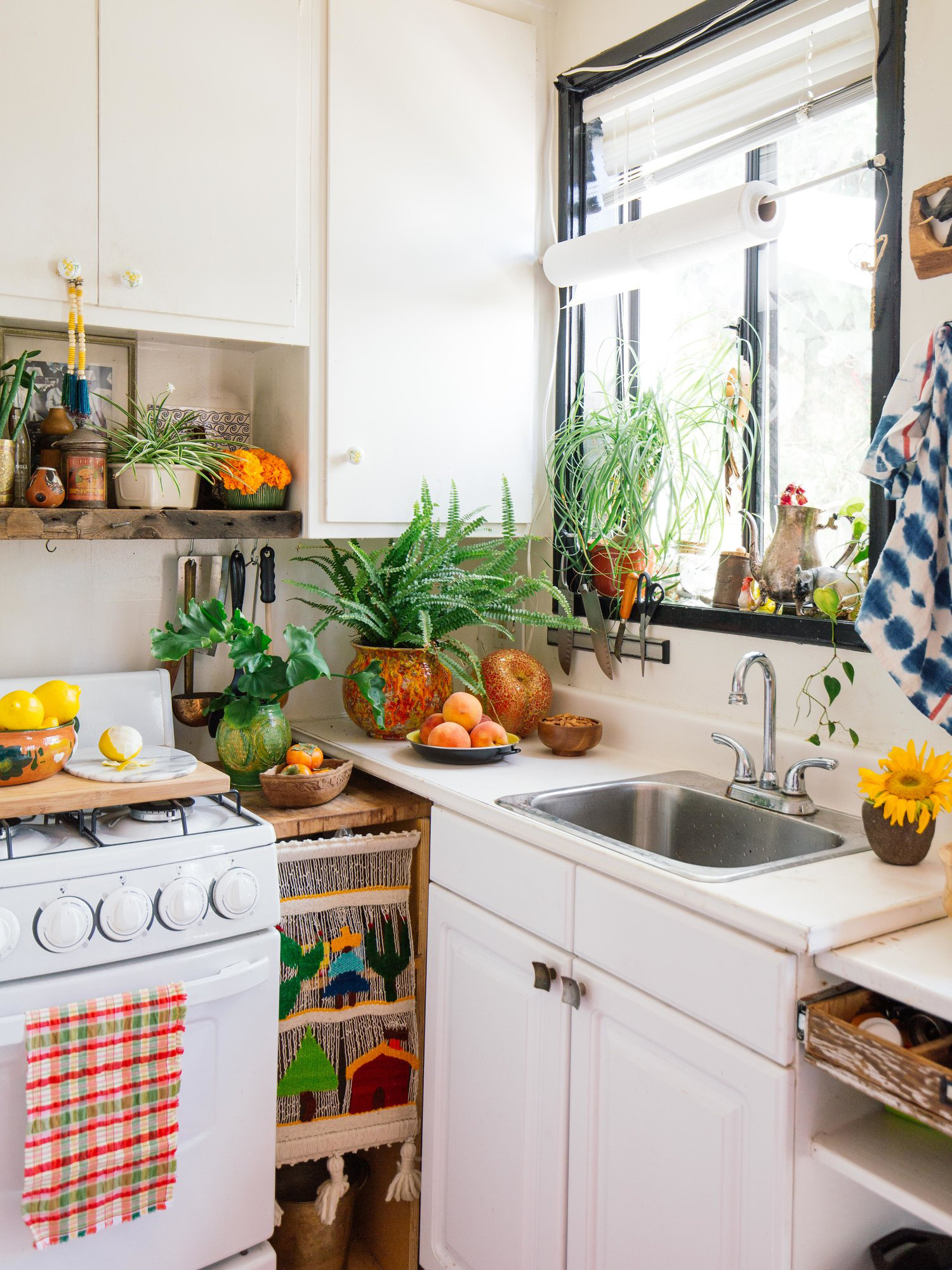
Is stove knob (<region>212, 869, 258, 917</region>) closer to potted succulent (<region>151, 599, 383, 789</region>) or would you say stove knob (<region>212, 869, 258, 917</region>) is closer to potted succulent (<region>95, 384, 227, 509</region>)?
potted succulent (<region>151, 599, 383, 789</region>)

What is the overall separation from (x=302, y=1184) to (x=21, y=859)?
958 millimetres

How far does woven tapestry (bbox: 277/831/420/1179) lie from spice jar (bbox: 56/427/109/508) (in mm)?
716

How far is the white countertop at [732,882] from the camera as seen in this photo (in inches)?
51.7

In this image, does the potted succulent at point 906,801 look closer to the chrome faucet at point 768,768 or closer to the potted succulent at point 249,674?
the chrome faucet at point 768,768

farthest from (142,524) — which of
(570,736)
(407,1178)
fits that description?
(407,1178)

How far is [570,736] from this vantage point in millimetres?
2172

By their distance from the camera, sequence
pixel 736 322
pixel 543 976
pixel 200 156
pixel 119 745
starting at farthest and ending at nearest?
pixel 736 322 → pixel 200 156 → pixel 119 745 → pixel 543 976

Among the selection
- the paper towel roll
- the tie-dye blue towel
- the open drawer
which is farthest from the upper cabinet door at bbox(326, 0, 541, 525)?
the open drawer

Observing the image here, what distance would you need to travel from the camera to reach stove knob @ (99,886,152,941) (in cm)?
162

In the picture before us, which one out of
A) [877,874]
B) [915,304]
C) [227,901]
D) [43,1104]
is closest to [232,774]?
[227,901]

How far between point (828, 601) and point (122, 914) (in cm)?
122

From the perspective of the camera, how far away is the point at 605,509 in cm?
229

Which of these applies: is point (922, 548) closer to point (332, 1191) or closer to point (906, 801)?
point (906, 801)

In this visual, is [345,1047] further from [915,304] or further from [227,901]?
[915,304]
